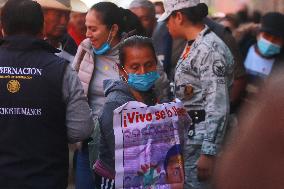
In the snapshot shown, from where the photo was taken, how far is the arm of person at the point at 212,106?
4383 millimetres

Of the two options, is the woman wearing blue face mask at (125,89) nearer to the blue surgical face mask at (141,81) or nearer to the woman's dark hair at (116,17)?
the blue surgical face mask at (141,81)

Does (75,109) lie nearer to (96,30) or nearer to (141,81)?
(141,81)

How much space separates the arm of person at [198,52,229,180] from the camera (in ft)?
14.4

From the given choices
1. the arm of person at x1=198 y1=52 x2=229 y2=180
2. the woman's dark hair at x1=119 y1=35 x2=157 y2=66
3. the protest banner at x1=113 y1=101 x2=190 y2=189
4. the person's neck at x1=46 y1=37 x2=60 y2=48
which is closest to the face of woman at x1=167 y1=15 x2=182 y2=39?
the arm of person at x1=198 y1=52 x2=229 y2=180

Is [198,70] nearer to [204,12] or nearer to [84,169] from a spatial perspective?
[204,12]

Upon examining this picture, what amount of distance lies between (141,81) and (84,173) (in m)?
1.11

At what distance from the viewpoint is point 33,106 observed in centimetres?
361

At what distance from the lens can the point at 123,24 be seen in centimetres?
509

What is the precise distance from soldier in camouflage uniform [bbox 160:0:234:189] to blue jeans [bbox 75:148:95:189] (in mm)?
692

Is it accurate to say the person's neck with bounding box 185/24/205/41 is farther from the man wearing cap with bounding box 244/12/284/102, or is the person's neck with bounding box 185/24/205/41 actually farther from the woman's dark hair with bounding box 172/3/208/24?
the man wearing cap with bounding box 244/12/284/102

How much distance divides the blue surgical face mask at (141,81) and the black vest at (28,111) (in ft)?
1.49

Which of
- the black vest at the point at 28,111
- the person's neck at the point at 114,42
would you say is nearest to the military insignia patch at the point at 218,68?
the person's neck at the point at 114,42

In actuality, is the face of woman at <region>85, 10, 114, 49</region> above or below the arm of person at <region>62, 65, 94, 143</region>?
above

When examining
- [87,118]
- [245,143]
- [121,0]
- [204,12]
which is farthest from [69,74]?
[121,0]
